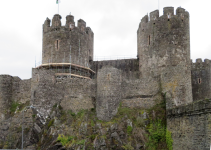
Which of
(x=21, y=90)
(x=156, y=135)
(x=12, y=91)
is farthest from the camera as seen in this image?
(x=12, y=91)

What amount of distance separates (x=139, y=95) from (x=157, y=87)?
1770mm

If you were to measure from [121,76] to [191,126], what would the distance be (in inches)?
383

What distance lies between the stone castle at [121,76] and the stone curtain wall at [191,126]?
2.6 inches

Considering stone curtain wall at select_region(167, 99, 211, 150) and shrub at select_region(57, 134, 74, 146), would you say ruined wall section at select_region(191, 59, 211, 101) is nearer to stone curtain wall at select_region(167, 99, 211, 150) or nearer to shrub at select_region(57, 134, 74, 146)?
stone curtain wall at select_region(167, 99, 211, 150)

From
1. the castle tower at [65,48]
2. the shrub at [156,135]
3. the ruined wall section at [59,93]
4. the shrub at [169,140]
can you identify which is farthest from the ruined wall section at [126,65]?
the shrub at [169,140]

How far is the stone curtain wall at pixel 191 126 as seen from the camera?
1571cm

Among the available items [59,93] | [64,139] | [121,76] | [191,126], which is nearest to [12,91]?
[59,93]

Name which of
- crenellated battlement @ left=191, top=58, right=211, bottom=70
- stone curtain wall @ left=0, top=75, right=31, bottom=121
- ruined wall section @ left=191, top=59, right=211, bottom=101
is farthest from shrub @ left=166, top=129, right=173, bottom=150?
stone curtain wall @ left=0, top=75, right=31, bottom=121

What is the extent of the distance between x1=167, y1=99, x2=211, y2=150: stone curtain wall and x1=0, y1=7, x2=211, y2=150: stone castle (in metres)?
0.07

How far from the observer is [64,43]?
104 feet

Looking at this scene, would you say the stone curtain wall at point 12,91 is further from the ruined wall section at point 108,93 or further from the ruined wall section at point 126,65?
the ruined wall section at point 126,65

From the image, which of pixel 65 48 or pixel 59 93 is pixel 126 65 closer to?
pixel 65 48

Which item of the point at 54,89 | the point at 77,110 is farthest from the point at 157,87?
the point at 54,89

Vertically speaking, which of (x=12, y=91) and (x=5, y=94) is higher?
(x=12, y=91)
